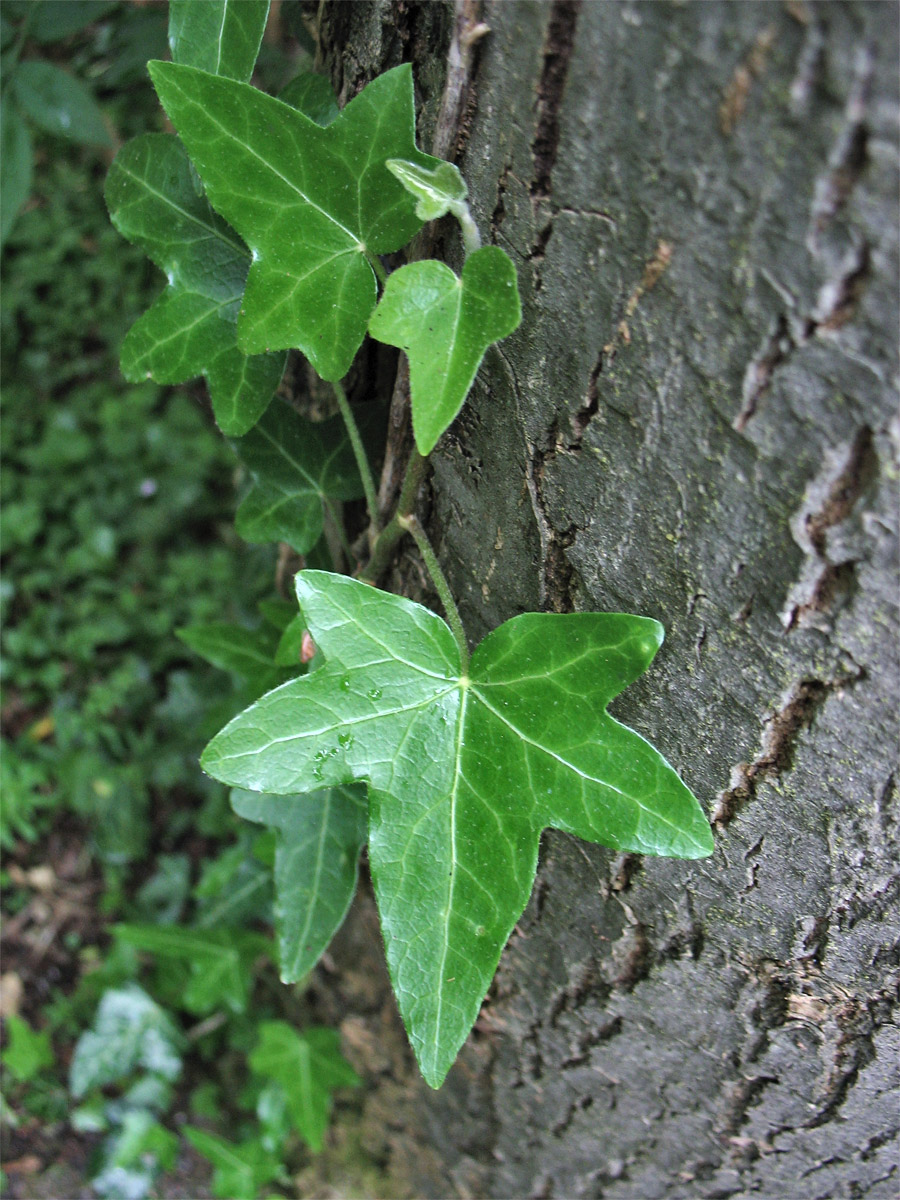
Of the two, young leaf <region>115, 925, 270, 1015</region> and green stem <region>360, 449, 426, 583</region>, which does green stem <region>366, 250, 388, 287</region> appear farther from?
young leaf <region>115, 925, 270, 1015</region>

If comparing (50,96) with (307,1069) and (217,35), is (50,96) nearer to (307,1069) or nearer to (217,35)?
(217,35)

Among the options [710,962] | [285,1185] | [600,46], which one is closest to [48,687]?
[285,1185]

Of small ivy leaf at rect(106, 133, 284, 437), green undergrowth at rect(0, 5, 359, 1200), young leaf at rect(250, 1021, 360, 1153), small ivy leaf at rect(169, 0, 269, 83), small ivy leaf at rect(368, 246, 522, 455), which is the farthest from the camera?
green undergrowth at rect(0, 5, 359, 1200)

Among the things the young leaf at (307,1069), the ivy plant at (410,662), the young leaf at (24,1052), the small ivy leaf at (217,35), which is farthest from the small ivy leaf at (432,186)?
the young leaf at (24,1052)

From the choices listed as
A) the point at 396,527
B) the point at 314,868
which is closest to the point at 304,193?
the point at 396,527

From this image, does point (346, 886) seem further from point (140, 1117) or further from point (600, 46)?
point (140, 1117)

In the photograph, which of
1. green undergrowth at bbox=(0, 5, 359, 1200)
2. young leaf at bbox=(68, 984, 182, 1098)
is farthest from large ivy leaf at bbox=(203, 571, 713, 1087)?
young leaf at bbox=(68, 984, 182, 1098)
